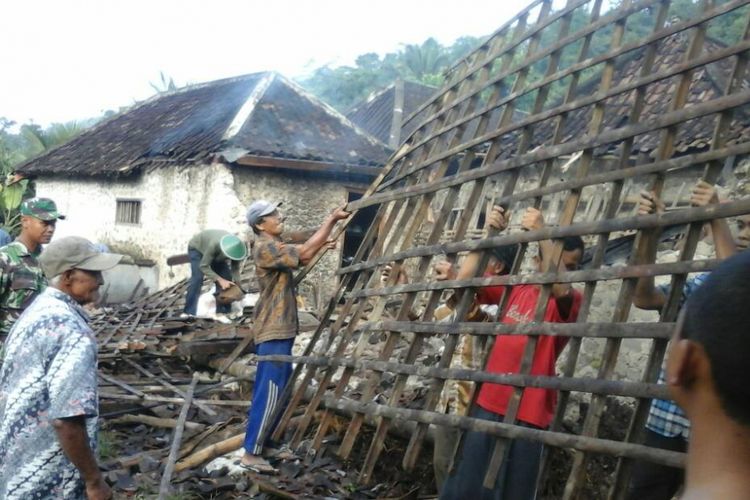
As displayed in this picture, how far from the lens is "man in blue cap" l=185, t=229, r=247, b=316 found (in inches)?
352

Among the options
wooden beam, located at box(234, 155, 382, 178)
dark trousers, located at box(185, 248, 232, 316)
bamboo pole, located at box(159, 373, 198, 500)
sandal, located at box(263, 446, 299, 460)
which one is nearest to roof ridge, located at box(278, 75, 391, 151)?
wooden beam, located at box(234, 155, 382, 178)

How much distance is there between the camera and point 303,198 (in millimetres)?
11711

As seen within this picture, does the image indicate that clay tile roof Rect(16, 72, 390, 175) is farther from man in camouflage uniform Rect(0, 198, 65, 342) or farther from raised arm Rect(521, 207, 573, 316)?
raised arm Rect(521, 207, 573, 316)

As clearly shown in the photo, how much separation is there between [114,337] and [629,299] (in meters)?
7.37

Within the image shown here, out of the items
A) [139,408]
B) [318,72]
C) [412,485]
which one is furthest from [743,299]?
[318,72]

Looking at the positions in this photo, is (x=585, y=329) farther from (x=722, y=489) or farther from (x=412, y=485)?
(x=412, y=485)

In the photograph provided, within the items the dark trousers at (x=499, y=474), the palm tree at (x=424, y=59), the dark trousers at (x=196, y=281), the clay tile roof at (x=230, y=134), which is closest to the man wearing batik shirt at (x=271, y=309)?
the dark trousers at (x=499, y=474)

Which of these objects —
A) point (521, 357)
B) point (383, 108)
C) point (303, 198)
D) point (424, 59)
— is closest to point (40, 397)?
point (521, 357)

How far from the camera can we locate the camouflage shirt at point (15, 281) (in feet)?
13.3

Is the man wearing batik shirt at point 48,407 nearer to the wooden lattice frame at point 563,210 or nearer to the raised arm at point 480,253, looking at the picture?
the wooden lattice frame at point 563,210

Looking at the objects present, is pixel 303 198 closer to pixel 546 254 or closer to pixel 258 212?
pixel 258 212

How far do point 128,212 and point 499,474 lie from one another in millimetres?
12582

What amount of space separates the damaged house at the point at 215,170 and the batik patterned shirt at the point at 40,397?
8631mm

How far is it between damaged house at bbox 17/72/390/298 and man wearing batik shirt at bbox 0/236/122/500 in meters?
8.62
